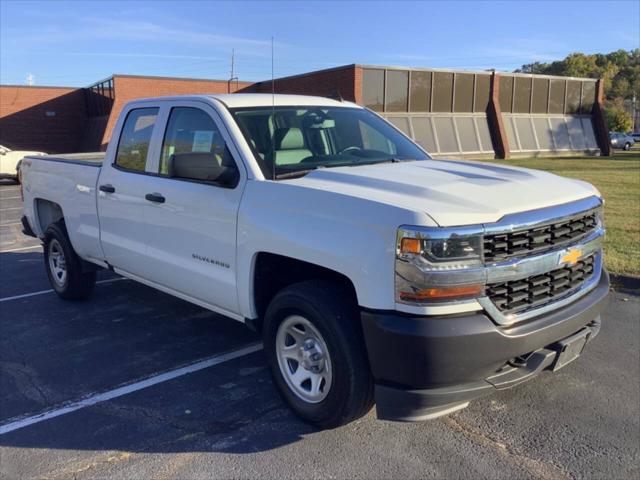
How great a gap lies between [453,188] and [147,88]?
31.0 meters

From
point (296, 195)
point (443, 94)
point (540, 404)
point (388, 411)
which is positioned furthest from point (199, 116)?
point (443, 94)

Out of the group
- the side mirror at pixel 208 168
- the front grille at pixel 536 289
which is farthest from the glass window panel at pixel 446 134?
the front grille at pixel 536 289

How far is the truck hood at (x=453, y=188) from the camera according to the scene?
120 inches

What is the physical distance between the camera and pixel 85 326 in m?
5.75

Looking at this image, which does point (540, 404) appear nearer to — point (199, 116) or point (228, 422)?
point (228, 422)

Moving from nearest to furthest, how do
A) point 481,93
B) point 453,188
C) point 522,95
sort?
point 453,188
point 481,93
point 522,95

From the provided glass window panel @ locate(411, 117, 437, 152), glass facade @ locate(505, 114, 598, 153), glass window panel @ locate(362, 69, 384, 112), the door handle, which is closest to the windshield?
the door handle

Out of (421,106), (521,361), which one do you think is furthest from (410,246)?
(421,106)

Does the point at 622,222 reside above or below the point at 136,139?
below

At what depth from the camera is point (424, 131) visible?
2989cm

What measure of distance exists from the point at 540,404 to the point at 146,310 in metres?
3.94

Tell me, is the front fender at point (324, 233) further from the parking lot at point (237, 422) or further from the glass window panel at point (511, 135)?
the glass window panel at point (511, 135)

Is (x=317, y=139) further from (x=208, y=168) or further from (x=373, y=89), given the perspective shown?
(x=373, y=89)

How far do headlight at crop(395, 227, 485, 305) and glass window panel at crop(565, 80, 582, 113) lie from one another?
37.3m
